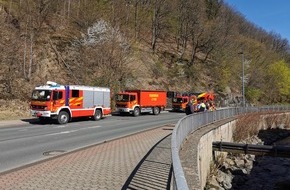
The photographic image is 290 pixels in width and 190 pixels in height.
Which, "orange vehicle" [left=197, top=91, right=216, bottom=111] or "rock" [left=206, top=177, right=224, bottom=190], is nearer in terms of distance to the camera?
"rock" [left=206, top=177, right=224, bottom=190]

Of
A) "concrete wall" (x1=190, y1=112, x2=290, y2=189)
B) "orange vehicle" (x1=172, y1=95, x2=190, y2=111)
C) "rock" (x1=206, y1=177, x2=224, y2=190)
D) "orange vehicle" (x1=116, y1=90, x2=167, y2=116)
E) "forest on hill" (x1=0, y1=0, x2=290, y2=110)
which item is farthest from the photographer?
"orange vehicle" (x1=172, y1=95, x2=190, y2=111)

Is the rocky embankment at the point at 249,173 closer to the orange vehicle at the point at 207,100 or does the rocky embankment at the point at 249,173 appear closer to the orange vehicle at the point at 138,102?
the orange vehicle at the point at 207,100

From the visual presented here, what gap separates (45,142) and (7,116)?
16.7 meters

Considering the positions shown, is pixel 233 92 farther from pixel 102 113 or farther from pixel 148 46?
pixel 102 113

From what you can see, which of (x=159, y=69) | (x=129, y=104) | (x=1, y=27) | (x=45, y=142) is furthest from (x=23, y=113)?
(x=159, y=69)

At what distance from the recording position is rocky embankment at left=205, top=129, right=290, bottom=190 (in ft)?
63.8

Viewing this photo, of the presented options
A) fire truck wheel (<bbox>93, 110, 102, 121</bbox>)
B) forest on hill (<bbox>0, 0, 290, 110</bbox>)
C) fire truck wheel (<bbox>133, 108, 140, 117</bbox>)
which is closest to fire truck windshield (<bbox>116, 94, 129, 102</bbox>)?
fire truck wheel (<bbox>133, 108, 140, 117</bbox>)

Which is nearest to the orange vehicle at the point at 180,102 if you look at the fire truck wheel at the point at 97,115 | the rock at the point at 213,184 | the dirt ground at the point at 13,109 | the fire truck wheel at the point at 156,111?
the fire truck wheel at the point at 156,111

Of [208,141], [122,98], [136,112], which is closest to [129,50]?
[122,98]

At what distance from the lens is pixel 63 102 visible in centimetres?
2980

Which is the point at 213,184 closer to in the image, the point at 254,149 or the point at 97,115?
the point at 254,149

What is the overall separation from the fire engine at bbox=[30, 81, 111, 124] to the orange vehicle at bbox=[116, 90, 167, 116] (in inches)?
261

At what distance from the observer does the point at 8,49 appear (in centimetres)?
4309

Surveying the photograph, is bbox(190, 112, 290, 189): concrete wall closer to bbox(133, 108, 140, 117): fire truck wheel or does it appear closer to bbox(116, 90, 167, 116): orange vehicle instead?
bbox(116, 90, 167, 116): orange vehicle
